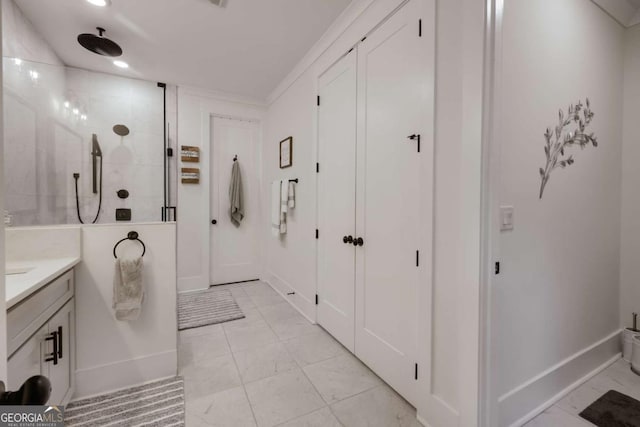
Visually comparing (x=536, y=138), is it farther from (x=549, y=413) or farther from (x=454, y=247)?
(x=549, y=413)

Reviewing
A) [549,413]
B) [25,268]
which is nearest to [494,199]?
[549,413]

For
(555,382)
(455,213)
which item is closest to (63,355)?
(455,213)

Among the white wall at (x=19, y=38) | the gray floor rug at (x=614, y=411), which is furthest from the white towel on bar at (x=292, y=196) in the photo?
the gray floor rug at (x=614, y=411)

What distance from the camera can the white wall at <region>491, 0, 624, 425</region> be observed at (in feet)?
4.67

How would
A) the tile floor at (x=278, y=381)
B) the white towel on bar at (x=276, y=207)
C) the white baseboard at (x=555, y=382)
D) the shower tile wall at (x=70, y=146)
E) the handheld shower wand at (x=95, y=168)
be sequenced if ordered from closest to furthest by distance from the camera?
the white baseboard at (x=555, y=382), the tile floor at (x=278, y=381), the shower tile wall at (x=70, y=146), the handheld shower wand at (x=95, y=168), the white towel on bar at (x=276, y=207)

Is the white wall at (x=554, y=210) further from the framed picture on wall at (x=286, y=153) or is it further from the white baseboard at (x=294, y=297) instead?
the framed picture on wall at (x=286, y=153)

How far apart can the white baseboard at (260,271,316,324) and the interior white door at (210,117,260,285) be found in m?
0.48

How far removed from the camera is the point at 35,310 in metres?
1.25

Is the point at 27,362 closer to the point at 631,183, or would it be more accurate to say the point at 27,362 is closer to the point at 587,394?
the point at 587,394

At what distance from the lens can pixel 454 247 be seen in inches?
56.1

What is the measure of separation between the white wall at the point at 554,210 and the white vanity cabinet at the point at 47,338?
2055mm

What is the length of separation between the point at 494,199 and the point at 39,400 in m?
1.58

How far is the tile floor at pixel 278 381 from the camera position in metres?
1.61

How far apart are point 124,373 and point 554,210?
2906 millimetres
